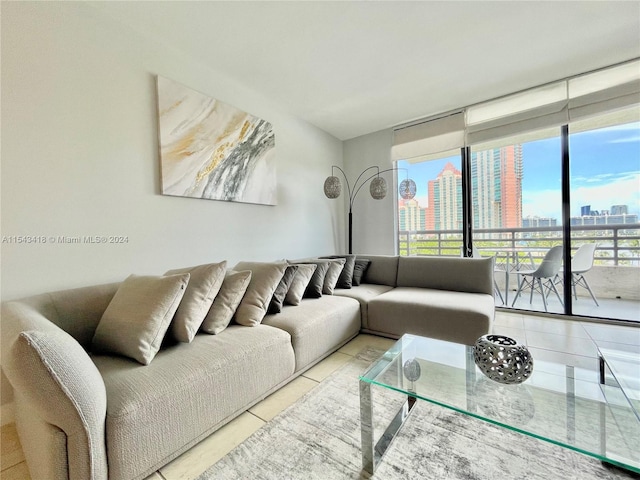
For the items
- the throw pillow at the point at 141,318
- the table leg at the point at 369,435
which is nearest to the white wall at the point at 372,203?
the table leg at the point at 369,435

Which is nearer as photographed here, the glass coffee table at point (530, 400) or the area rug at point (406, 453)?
the glass coffee table at point (530, 400)

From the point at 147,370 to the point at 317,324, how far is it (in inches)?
42.8

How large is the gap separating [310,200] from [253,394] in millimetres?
2640

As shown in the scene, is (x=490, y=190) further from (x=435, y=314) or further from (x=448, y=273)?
(x=435, y=314)

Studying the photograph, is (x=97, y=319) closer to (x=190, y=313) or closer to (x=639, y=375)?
(x=190, y=313)

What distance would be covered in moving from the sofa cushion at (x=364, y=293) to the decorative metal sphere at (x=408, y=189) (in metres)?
1.36

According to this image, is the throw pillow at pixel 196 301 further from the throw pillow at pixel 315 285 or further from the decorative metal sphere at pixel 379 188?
the decorative metal sphere at pixel 379 188

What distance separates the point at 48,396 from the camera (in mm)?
785

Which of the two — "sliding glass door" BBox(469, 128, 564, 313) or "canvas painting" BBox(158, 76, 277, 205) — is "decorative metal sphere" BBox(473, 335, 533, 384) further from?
"sliding glass door" BBox(469, 128, 564, 313)

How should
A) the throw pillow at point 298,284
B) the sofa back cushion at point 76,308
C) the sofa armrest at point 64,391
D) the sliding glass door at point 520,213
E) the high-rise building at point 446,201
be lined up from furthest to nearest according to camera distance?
the high-rise building at point 446,201, the sliding glass door at point 520,213, the throw pillow at point 298,284, the sofa back cushion at point 76,308, the sofa armrest at point 64,391

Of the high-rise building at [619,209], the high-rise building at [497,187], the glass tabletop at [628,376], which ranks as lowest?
the glass tabletop at [628,376]

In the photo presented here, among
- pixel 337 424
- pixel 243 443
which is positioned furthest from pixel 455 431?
pixel 243 443

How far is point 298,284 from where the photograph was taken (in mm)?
2285

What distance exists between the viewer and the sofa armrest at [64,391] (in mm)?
771
